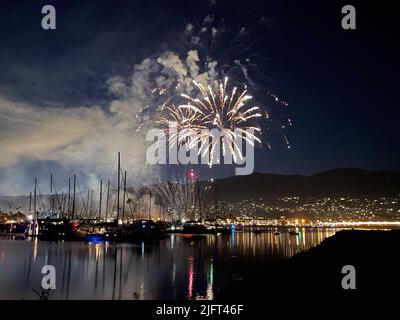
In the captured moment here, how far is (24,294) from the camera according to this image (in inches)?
1091

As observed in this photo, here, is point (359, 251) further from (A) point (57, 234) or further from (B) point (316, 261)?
(A) point (57, 234)

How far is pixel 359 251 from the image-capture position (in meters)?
28.2

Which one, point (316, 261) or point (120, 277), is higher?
point (316, 261)

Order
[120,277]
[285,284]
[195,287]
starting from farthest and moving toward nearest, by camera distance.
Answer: [120,277] < [195,287] < [285,284]

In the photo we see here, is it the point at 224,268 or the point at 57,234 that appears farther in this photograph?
the point at 57,234

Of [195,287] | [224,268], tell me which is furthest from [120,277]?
[224,268]
